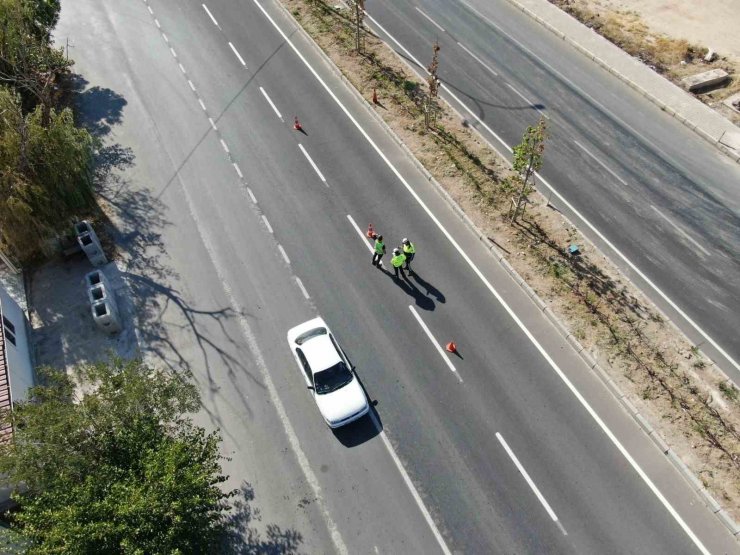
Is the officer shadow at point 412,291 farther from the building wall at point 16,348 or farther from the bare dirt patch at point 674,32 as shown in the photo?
the bare dirt patch at point 674,32

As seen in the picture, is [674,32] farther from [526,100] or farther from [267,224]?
[267,224]

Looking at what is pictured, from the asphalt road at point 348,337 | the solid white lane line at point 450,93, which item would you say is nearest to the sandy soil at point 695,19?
the solid white lane line at point 450,93

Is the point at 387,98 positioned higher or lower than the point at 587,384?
higher

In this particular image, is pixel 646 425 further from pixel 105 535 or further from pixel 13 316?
pixel 13 316

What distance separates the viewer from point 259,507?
16.6 meters

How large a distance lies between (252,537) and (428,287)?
11.4m

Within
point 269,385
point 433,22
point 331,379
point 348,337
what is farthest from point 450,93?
point 269,385

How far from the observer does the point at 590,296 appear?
832 inches

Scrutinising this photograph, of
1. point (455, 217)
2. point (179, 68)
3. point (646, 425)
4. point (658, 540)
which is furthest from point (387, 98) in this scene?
point (658, 540)

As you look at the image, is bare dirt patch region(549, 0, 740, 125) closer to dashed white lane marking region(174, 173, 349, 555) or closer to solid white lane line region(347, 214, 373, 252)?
solid white lane line region(347, 214, 373, 252)

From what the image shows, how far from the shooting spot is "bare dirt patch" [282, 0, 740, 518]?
17.6m

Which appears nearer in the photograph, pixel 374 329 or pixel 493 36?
pixel 374 329

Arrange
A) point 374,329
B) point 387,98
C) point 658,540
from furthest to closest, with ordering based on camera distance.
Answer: point 387,98, point 374,329, point 658,540

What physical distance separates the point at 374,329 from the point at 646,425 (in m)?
10.2
